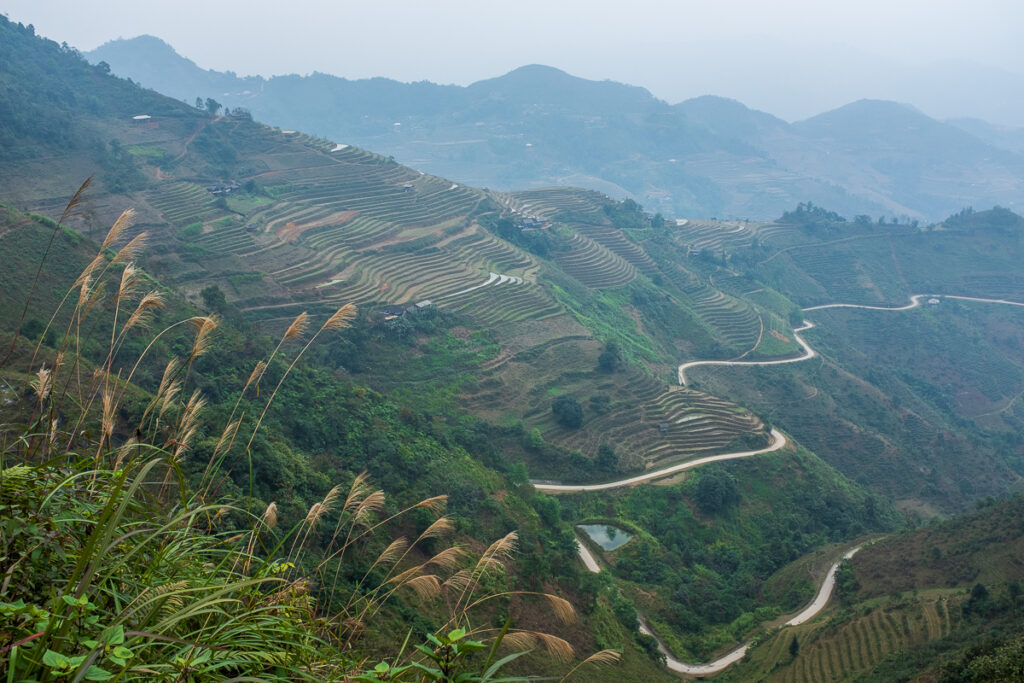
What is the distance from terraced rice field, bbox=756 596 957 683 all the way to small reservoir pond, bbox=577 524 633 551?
24.3 ft

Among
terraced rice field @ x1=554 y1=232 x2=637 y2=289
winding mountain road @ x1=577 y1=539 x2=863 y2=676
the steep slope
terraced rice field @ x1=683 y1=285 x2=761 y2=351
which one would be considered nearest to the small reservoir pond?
winding mountain road @ x1=577 y1=539 x2=863 y2=676

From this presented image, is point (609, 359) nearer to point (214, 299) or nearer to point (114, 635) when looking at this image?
point (214, 299)

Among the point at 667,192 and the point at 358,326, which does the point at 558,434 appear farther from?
the point at 667,192

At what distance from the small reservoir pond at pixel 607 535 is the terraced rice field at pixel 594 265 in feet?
88.6

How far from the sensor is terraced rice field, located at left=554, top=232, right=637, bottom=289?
52.9 meters

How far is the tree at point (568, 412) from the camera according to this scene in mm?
32875

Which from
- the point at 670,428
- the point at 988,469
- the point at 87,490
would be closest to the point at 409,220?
the point at 670,428

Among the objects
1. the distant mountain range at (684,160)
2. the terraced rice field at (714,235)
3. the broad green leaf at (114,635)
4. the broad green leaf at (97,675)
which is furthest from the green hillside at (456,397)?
the distant mountain range at (684,160)

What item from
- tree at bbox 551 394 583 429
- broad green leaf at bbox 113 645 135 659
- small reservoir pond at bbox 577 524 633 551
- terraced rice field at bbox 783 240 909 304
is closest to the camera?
broad green leaf at bbox 113 645 135 659

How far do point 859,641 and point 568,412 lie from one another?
1660cm

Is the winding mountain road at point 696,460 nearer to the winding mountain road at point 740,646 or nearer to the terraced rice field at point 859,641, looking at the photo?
the winding mountain road at point 740,646

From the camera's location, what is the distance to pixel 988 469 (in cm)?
4228

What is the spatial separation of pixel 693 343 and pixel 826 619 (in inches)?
1157

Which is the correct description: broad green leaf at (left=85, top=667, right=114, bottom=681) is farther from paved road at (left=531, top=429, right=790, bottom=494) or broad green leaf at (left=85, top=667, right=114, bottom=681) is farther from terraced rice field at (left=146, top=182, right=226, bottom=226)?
terraced rice field at (left=146, top=182, right=226, bottom=226)
